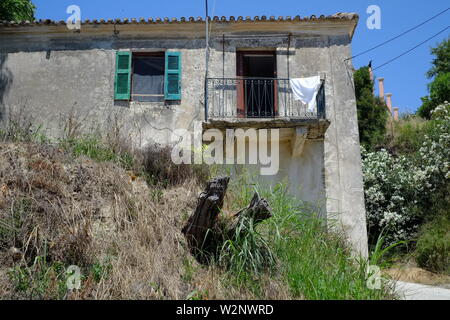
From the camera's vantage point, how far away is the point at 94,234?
6777 millimetres

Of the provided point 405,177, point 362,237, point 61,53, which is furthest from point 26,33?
point 405,177

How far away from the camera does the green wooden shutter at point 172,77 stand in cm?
1085

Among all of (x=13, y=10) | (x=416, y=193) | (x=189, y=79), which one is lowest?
(x=416, y=193)

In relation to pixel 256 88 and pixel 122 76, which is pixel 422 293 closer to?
pixel 256 88

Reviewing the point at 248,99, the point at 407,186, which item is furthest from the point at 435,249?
the point at 248,99

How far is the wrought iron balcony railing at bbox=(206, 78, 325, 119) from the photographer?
10664 millimetres

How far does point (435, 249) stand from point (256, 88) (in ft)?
17.3

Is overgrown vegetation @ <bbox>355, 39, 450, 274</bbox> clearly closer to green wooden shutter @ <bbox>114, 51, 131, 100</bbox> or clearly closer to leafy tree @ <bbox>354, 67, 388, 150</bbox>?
leafy tree @ <bbox>354, 67, 388, 150</bbox>

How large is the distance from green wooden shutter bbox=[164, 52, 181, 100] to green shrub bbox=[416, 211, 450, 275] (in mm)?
6323

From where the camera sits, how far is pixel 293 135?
33.5 feet

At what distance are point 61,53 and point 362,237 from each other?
8074mm

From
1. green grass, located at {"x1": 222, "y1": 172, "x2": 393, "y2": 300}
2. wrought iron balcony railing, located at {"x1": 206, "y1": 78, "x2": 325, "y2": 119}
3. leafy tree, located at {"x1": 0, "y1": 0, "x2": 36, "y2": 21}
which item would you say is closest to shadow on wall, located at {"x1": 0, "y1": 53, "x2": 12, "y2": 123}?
leafy tree, located at {"x1": 0, "y1": 0, "x2": 36, "y2": 21}

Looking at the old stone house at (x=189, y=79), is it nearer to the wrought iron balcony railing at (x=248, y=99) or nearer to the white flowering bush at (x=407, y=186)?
the wrought iron balcony railing at (x=248, y=99)
